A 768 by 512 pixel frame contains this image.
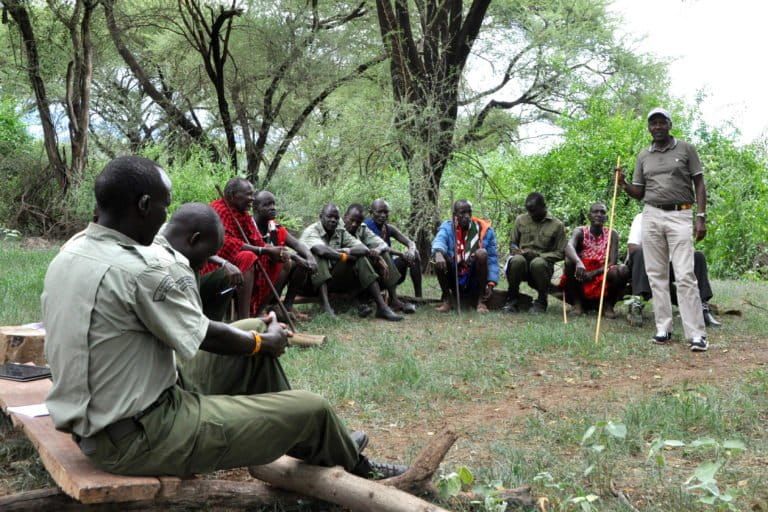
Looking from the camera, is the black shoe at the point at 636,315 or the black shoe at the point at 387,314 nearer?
the black shoe at the point at 636,315

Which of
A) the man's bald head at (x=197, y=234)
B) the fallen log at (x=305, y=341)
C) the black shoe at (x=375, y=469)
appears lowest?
the fallen log at (x=305, y=341)

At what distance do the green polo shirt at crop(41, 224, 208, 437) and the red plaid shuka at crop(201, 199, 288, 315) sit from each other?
4090 mm

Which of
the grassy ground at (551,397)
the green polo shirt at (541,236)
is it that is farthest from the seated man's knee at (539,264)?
the grassy ground at (551,397)

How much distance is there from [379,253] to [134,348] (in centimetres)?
614

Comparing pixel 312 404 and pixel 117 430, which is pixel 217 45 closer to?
pixel 312 404

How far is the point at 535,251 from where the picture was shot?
931 centimetres

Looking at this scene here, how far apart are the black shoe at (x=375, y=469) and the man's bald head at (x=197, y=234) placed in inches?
57.6

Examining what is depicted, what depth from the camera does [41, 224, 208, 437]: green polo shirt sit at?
2.71m

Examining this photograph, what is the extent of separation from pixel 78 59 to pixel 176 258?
11.8 meters

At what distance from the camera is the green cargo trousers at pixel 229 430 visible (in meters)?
2.80

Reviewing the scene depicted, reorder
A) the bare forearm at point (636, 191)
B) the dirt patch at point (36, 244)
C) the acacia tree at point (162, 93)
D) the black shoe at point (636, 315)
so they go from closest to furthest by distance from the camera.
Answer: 1. the bare forearm at point (636, 191)
2. the black shoe at point (636, 315)
3. the dirt patch at point (36, 244)
4. the acacia tree at point (162, 93)

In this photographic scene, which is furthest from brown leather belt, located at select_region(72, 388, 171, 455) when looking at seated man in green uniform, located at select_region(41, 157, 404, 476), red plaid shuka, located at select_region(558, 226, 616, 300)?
red plaid shuka, located at select_region(558, 226, 616, 300)

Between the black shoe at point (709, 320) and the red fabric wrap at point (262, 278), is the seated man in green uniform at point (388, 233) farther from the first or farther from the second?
the black shoe at point (709, 320)

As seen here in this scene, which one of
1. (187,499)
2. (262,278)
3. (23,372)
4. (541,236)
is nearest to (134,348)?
(187,499)
